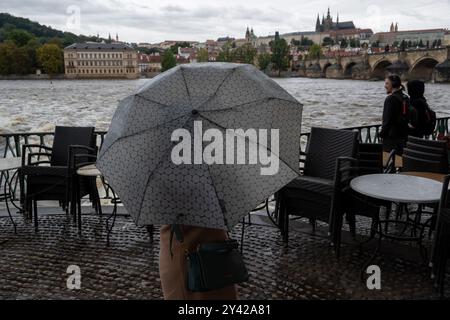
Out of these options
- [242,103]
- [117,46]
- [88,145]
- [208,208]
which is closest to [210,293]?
[208,208]

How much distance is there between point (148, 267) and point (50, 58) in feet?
349

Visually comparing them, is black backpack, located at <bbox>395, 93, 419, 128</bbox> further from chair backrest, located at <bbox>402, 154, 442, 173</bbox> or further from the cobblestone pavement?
the cobblestone pavement

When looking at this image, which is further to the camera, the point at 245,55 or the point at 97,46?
the point at 245,55

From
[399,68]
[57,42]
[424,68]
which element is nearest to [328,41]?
[424,68]

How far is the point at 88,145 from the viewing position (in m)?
4.98

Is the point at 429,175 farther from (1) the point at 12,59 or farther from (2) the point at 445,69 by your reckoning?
(1) the point at 12,59

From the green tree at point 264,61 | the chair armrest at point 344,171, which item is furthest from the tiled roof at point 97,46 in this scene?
the chair armrest at point 344,171

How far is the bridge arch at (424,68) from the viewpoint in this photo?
67.9m

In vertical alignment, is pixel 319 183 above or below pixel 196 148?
below

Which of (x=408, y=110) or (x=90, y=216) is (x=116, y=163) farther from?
(x=408, y=110)

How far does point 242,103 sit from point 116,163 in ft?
1.97

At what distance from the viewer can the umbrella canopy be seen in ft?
6.19

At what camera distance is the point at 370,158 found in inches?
167

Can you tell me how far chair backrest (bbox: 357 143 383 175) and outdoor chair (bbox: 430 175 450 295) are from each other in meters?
1.01
